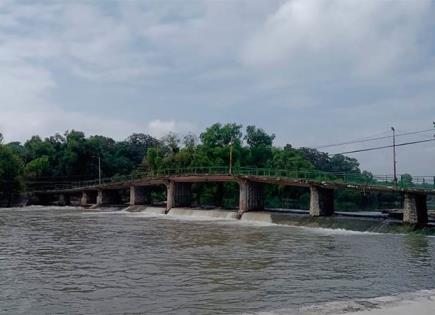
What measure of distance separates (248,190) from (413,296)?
4373 cm

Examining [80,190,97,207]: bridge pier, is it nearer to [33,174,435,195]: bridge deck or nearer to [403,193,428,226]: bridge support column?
[33,174,435,195]: bridge deck

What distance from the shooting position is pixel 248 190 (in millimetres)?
57469

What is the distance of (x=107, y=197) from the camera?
91688 millimetres

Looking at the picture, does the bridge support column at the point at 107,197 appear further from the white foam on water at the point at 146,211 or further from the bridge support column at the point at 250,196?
the bridge support column at the point at 250,196

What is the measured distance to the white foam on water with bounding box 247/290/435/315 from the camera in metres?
11.4

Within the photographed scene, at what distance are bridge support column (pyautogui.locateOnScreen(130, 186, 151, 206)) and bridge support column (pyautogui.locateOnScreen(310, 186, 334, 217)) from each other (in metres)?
38.8

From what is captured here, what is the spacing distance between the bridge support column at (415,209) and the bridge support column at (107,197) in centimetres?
6218

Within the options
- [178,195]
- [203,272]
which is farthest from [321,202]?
[203,272]

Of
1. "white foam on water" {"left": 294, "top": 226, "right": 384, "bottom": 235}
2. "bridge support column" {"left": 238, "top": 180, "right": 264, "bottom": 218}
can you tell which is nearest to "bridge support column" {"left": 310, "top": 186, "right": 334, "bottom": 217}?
"white foam on water" {"left": 294, "top": 226, "right": 384, "bottom": 235}

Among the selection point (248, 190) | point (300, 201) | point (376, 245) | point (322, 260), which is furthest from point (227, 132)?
point (322, 260)

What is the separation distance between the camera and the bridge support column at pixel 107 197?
9012 centimetres

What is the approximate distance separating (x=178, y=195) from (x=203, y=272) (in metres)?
51.0

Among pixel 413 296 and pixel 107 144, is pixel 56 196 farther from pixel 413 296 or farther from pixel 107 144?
pixel 413 296

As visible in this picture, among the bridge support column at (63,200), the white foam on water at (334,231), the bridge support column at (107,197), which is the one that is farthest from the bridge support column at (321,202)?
the bridge support column at (63,200)
